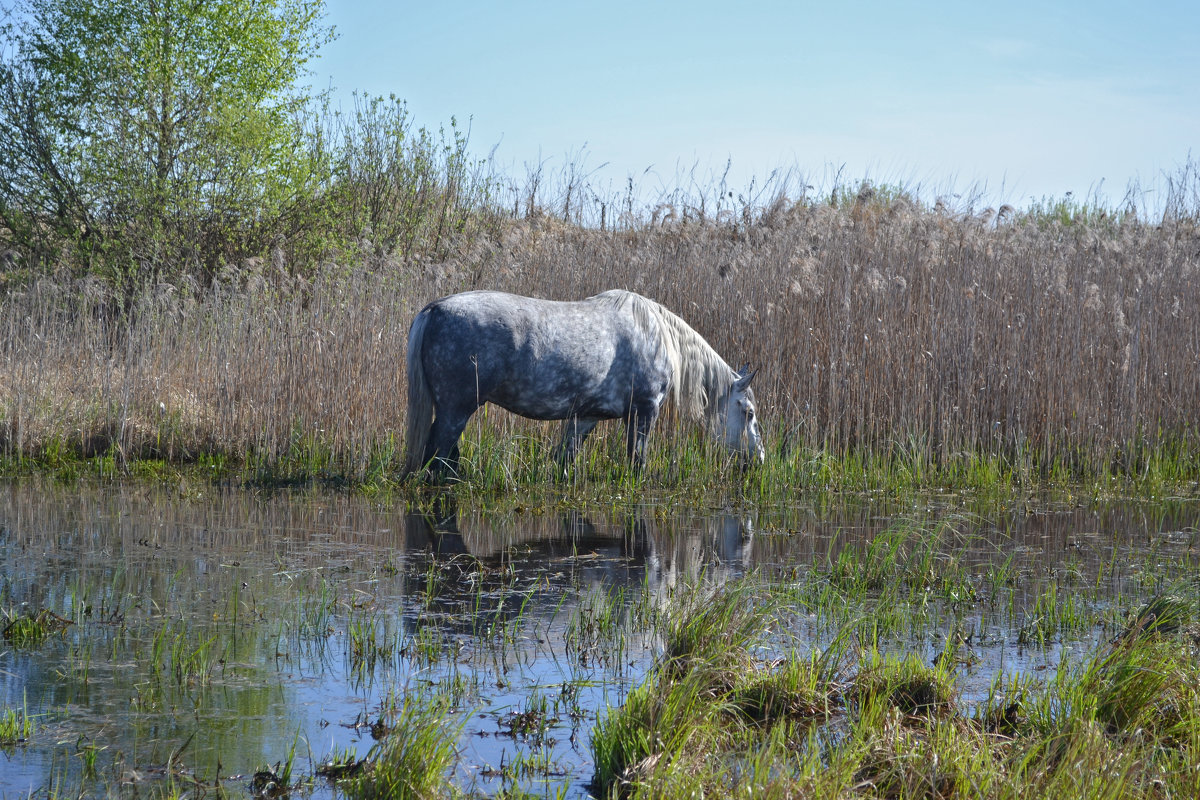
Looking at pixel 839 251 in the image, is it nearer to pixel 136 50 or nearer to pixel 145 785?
pixel 145 785

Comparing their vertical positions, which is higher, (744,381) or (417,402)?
(744,381)

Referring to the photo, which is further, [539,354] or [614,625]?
[539,354]

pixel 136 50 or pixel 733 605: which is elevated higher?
pixel 136 50

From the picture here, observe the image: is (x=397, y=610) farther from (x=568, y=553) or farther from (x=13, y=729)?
(x=13, y=729)

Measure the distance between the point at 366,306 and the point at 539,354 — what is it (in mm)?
2666

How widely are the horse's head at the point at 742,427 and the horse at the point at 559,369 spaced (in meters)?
0.01

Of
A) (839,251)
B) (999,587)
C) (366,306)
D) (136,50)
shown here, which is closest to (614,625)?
(999,587)

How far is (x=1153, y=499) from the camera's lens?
7734 millimetres

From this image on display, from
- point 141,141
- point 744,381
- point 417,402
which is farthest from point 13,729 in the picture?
point 141,141

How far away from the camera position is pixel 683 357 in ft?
25.5

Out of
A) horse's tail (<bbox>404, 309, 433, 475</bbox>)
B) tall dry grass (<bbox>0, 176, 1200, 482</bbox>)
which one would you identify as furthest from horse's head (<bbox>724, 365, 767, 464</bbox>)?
horse's tail (<bbox>404, 309, 433, 475</bbox>)

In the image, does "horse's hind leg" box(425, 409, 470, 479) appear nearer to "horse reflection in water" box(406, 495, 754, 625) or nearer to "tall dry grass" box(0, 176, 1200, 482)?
"horse reflection in water" box(406, 495, 754, 625)

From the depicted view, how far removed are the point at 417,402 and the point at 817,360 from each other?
3442mm

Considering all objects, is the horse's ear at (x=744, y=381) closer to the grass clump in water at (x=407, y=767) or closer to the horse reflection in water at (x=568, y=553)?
the horse reflection in water at (x=568, y=553)
